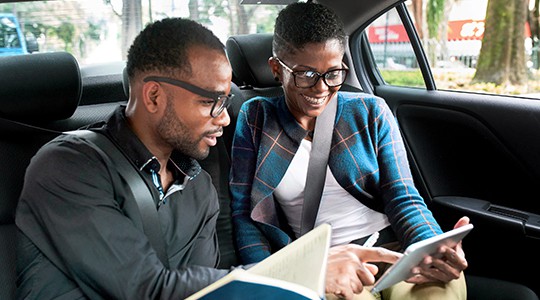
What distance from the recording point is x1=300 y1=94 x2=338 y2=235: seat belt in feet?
6.47

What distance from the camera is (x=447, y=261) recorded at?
161 centimetres

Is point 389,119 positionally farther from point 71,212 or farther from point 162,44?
point 71,212

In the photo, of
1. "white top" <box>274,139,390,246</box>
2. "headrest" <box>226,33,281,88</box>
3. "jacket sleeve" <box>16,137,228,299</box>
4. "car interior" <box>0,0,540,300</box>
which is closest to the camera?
"jacket sleeve" <box>16,137,228,299</box>

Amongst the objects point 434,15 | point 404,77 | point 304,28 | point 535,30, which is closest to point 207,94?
point 304,28

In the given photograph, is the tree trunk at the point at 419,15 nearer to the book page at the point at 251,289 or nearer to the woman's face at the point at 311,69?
the woman's face at the point at 311,69

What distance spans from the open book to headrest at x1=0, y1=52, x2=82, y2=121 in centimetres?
109

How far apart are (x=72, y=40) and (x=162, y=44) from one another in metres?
1.20

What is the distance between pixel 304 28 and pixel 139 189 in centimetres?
77

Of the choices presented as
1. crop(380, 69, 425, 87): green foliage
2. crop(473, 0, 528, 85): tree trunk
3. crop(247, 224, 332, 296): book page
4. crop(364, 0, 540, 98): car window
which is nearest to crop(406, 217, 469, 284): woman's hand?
crop(247, 224, 332, 296): book page

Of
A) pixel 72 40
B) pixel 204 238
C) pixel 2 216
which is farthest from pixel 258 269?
pixel 72 40

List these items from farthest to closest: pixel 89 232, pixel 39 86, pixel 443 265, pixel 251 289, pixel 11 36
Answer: pixel 11 36, pixel 39 86, pixel 443 265, pixel 89 232, pixel 251 289

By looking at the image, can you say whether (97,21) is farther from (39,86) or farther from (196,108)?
(196,108)

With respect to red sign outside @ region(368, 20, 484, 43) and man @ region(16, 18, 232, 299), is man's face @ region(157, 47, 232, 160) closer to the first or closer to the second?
man @ region(16, 18, 232, 299)

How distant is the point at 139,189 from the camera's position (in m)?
1.48
